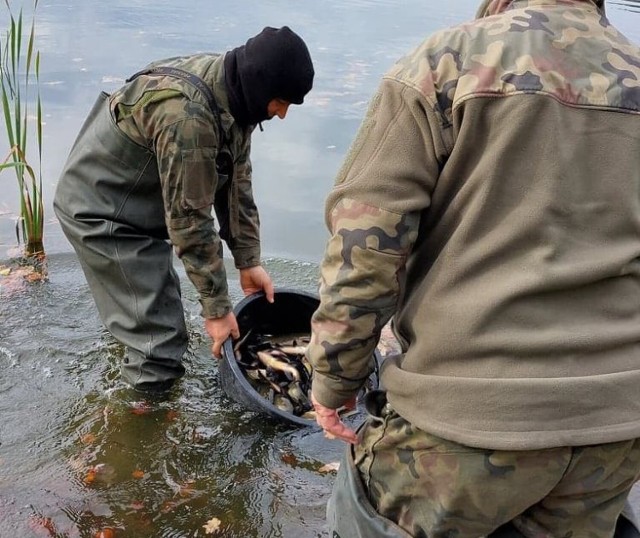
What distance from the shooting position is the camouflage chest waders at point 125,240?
3.24 metres

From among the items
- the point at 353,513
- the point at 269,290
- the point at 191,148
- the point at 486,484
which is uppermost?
the point at 191,148

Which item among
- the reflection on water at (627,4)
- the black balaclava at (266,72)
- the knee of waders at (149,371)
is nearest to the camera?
the black balaclava at (266,72)

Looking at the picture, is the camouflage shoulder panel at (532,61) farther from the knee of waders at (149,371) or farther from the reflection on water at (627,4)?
the reflection on water at (627,4)

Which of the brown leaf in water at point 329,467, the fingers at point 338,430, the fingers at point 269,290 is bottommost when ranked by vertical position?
the brown leaf in water at point 329,467

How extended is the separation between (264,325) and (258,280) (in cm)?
41

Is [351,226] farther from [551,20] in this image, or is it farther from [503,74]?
[551,20]

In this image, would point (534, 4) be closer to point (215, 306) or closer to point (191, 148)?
point (191, 148)

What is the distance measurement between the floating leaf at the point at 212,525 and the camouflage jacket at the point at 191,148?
914mm

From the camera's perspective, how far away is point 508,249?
65.4 inches

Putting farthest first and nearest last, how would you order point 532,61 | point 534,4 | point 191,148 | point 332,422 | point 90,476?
point 90,476
point 191,148
point 332,422
point 534,4
point 532,61

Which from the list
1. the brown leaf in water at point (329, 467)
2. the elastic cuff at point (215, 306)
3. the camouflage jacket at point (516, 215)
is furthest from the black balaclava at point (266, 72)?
the brown leaf in water at point (329, 467)

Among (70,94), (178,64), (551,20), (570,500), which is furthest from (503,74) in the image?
(70,94)

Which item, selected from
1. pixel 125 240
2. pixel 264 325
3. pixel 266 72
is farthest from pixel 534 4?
pixel 264 325

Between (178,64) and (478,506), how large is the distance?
230 cm
